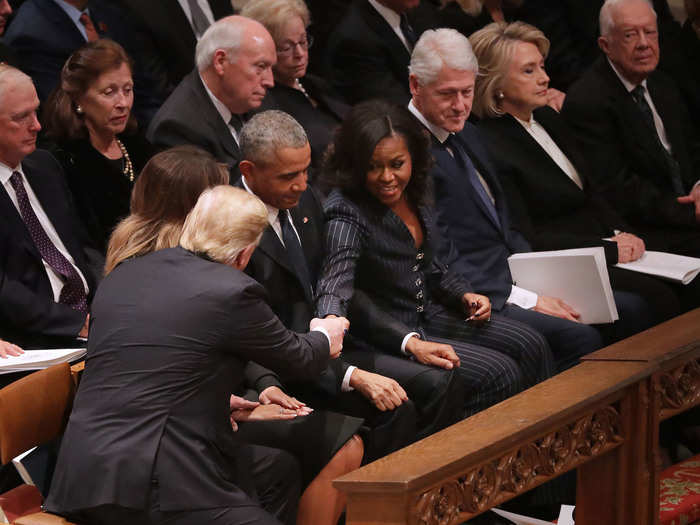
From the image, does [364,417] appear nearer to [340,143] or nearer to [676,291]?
[340,143]

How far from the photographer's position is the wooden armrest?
2582 mm

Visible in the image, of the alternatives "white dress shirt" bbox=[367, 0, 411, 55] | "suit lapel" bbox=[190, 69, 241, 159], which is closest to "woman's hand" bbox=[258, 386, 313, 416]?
"suit lapel" bbox=[190, 69, 241, 159]

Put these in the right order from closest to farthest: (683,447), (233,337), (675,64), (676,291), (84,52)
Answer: (233,337), (84,52), (683,447), (676,291), (675,64)

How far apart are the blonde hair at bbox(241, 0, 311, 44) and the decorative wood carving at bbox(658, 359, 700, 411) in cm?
228

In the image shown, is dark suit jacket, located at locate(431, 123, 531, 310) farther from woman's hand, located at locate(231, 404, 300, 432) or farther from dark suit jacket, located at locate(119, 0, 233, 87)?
dark suit jacket, located at locate(119, 0, 233, 87)

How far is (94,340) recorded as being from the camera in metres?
2.72

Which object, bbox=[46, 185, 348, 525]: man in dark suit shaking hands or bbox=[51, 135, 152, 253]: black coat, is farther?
bbox=[51, 135, 152, 253]: black coat

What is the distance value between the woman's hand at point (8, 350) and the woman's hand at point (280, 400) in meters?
0.74

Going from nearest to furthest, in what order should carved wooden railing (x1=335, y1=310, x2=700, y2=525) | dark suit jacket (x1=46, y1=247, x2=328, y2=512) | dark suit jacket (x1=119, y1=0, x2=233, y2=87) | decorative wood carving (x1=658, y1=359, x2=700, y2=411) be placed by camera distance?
carved wooden railing (x1=335, y1=310, x2=700, y2=525), dark suit jacket (x1=46, y1=247, x2=328, y2=512), decorative wood carving (x1=658, y1=359, x2=700, y2=411), dark suit jacket (x1=119, y1=0, x2=233, y2=87)

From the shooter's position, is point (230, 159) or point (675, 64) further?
point (675, 64)

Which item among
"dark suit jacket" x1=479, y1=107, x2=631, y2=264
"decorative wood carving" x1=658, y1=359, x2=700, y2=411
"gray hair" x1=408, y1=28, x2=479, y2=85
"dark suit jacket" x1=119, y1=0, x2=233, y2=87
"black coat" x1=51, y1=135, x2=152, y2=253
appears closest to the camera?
"decorative wood carving" x1=658, y1=359, x2=700, y2=411

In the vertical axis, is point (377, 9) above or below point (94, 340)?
above

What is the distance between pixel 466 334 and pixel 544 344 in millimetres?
281

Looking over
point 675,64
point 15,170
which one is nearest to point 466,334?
point 15,170
